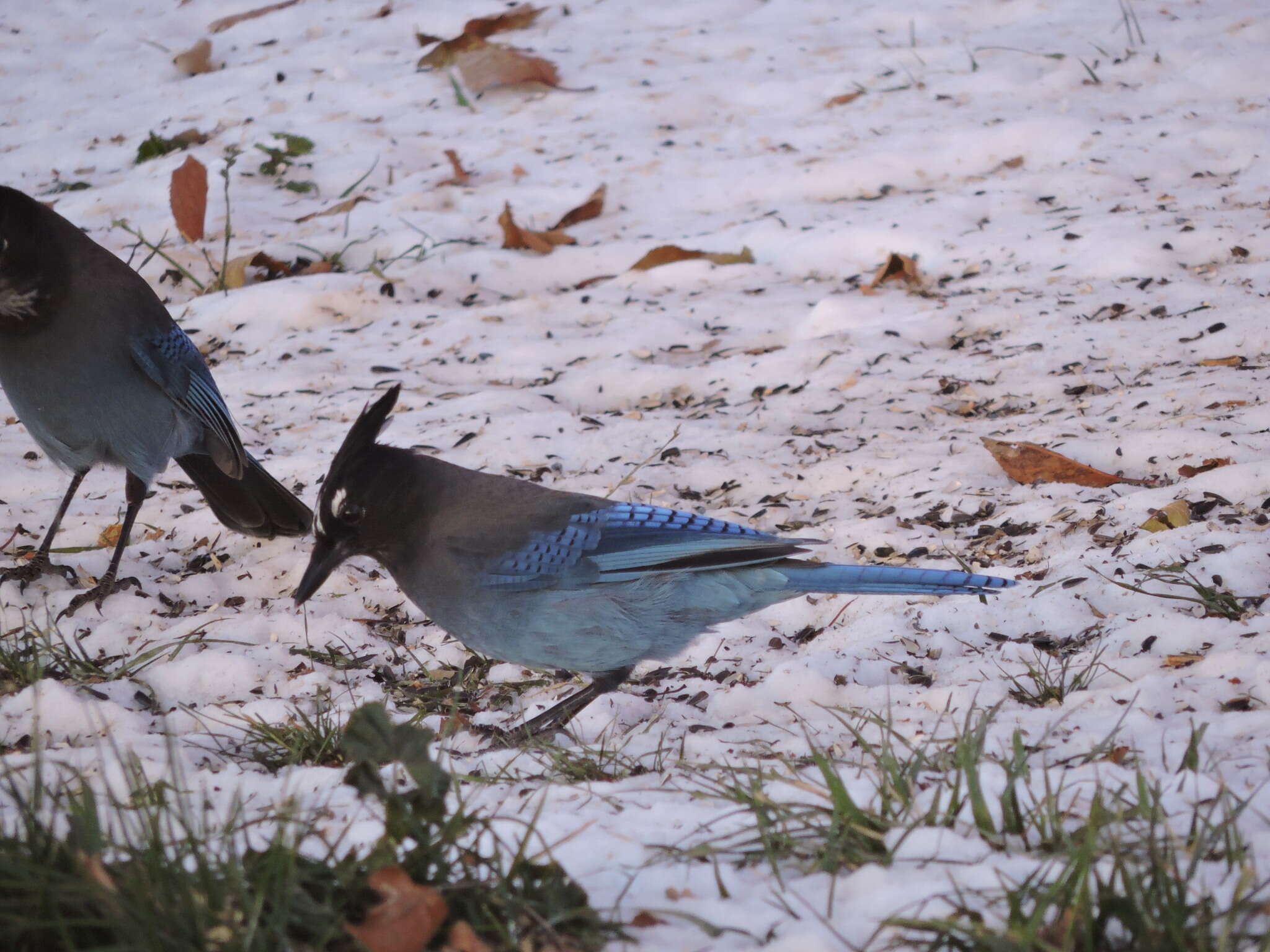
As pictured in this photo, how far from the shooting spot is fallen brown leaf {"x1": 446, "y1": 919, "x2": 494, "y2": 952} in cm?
151

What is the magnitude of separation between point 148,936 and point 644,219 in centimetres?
493

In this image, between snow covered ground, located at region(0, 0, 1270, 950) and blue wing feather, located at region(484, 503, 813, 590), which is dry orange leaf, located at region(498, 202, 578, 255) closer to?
snow covered ground, located at region(0, 0, 1270, 950)

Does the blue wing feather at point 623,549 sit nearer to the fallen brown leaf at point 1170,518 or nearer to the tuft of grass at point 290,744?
the tuft of grass at point 290,744

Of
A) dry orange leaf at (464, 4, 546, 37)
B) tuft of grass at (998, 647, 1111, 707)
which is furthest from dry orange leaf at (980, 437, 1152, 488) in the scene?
dry orange leaf at (464, 4, 546, 37)

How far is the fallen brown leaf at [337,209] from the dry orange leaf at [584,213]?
3.22 ft

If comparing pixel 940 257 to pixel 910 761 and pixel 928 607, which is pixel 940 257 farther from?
pixel 910 761

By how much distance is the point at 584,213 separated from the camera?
5.98m

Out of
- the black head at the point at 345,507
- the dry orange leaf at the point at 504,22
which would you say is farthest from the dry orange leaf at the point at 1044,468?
the dry orange leaf at the point at 504,22

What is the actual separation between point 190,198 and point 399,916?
15.9 feet

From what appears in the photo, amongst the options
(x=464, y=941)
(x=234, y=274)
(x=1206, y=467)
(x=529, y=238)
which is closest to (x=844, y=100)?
(x=529, y=238)

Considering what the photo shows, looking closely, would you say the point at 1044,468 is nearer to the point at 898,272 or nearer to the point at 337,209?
the point at 898,272

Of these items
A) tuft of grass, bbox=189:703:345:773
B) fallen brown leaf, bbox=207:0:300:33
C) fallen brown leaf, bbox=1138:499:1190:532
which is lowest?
fallen brown leaf, bbox=1138:499:1190:532

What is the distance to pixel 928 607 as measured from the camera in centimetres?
317

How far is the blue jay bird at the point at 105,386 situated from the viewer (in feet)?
11.8
